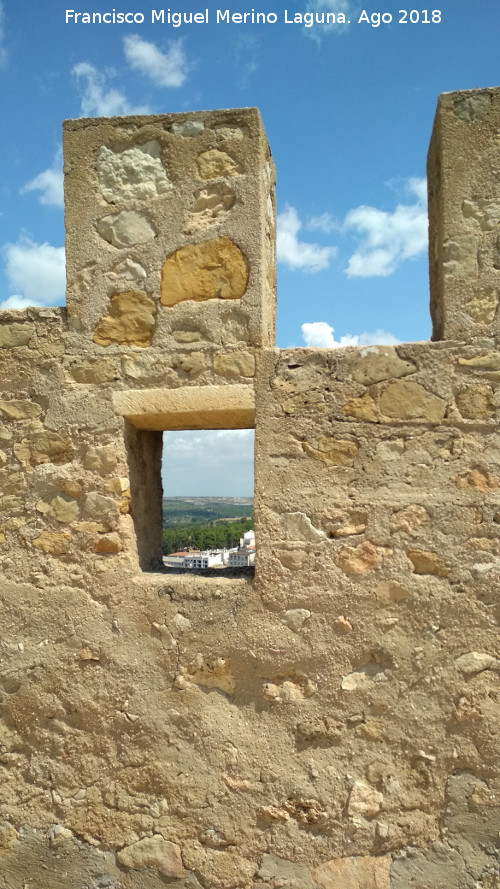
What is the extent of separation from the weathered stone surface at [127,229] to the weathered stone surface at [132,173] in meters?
0.07

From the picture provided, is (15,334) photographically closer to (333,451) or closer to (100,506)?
(100,506)

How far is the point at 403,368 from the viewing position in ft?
7.84

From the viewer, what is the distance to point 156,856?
240 centimetres

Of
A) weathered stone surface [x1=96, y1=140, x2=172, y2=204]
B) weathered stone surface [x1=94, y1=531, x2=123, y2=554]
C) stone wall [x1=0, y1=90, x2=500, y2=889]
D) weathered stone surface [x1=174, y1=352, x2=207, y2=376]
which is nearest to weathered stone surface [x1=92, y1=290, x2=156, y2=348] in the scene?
stone wall [x1=0, y1=90, x2=500, y2=889]

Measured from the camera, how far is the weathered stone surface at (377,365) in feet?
7.84

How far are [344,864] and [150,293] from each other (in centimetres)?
238

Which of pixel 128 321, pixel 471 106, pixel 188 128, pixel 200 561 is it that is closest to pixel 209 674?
pixel 128 321

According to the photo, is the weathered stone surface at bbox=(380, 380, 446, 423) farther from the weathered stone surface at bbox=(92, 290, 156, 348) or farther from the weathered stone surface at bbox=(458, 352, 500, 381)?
the weathered stone surface at bbox=(92, 290, 156, 348)

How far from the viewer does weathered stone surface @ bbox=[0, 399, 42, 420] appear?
2.64 metres

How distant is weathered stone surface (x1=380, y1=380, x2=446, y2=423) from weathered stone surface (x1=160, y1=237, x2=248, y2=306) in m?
0.74

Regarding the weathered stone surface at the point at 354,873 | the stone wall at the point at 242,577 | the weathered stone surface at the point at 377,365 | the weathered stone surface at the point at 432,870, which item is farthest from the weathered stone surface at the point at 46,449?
the weathered stone surface at the point at 432,870

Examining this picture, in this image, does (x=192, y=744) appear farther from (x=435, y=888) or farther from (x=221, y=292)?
(x=221, y=292)

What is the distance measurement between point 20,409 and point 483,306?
6.46ft

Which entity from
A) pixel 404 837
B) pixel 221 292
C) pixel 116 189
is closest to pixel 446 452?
pixel 221 292
